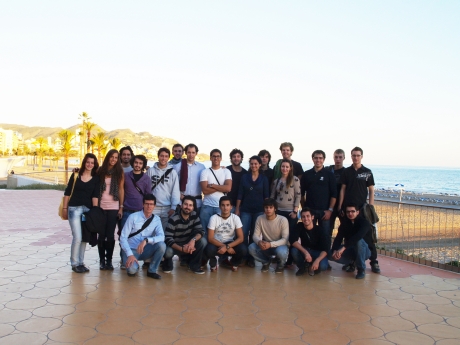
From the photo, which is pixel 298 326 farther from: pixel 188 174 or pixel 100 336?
pixel 188 174

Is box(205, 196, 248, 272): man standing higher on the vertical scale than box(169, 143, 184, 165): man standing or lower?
lower

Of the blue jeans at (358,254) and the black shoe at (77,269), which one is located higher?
the blue jeans at (358,254)

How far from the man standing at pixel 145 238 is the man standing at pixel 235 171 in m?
1.20

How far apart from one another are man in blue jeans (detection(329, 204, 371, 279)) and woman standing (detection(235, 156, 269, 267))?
107 cm

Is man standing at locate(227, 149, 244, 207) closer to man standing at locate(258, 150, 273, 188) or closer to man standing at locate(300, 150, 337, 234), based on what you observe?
man standing at locate(258, 150, 273, 188)

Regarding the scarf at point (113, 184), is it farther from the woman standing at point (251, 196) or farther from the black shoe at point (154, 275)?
the woman standing at point (251, 196)

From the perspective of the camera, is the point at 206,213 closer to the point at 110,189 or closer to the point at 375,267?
the point at 110,189

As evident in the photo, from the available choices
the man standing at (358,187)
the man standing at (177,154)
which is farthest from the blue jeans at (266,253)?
the man standing at (177,154)

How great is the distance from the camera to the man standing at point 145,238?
16.9ft

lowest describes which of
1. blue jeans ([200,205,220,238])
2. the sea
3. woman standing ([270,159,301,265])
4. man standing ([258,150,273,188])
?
the sea

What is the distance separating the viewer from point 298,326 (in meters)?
3.73

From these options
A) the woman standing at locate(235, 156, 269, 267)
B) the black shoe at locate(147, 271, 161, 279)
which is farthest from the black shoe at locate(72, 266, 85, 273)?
the woman standing at locate(235, 156, 269, 267)

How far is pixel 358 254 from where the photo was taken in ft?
17.7

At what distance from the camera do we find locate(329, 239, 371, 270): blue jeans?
213 inches
